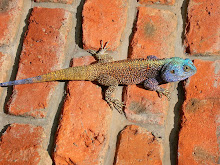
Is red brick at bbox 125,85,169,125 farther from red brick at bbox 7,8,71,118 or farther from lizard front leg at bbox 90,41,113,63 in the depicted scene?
red brick at bbox 7,8,71,118

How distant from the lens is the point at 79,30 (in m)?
2.08

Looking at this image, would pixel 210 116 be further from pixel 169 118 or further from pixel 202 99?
pixel 169 118

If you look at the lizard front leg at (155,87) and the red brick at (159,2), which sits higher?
the red brick at (159,2)

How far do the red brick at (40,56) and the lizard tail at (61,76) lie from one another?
0.05 m

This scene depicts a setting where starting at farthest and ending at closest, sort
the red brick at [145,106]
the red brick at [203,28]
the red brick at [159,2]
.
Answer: the red brick at [159,2]
the red brick at [203,28]
the red brick at [145,106]

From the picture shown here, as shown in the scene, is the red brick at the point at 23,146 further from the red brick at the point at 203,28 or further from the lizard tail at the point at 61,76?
the red brick at the point at 203,28

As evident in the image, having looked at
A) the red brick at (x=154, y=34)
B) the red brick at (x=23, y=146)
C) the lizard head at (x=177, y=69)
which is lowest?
the red brick at (x=23, y=146)

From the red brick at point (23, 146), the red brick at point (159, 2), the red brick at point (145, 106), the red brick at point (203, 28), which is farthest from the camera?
the red brick at point (159, 2)

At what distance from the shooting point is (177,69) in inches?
73.8

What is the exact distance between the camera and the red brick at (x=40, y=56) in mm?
1826

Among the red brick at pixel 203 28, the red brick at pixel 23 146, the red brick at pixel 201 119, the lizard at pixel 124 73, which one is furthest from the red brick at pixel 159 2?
the red brick at pixel 23 146

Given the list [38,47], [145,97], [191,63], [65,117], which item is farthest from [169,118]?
[38,47]

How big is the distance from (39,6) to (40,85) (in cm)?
76

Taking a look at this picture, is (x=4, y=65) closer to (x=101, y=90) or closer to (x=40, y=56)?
(x=40, y=56)
